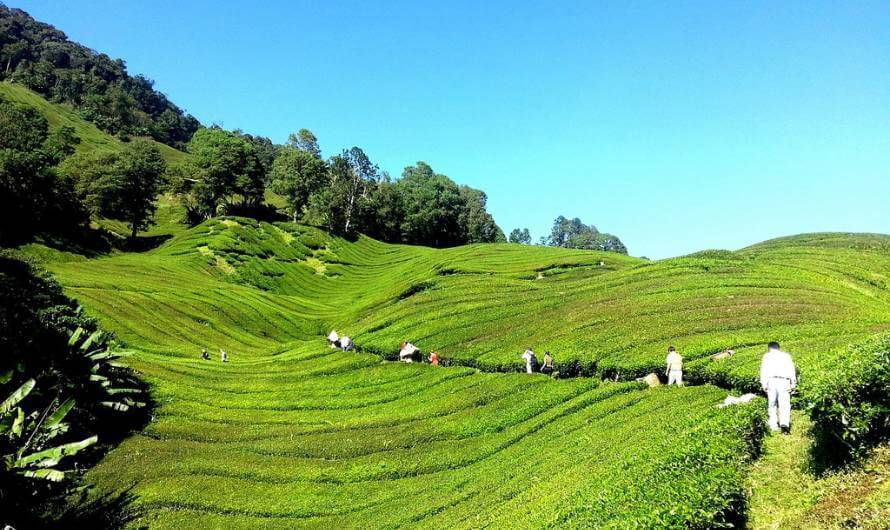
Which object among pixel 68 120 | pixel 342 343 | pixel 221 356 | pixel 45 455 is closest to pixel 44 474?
pixel 45 455

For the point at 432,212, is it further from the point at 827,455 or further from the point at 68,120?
the point at 68,120

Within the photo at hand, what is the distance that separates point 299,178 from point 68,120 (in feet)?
354

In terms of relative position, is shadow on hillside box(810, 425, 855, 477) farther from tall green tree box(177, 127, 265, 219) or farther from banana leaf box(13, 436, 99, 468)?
tall green tree box(177, 127, 265, 219)

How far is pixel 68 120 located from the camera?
164875 mm

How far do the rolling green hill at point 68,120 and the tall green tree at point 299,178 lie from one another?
6681 centimetres

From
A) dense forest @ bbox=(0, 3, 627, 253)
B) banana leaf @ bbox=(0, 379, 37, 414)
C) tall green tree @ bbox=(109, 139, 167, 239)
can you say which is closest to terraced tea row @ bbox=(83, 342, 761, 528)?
banana leaf @ bbox=(0, 379, 37, 414)

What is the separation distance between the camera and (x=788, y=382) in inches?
538

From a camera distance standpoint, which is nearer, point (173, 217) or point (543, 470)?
point (543, 470)

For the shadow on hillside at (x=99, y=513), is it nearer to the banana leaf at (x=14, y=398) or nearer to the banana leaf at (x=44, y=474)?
the banana leaf at (x=44, y=474)

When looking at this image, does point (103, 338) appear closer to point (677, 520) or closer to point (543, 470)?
point (543, 470)

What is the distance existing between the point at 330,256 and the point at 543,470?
80828 mm

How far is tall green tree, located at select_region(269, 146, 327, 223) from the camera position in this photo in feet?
357

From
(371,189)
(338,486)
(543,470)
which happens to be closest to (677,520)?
(543,470)

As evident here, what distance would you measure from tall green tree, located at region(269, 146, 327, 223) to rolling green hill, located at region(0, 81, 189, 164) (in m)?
66.8
